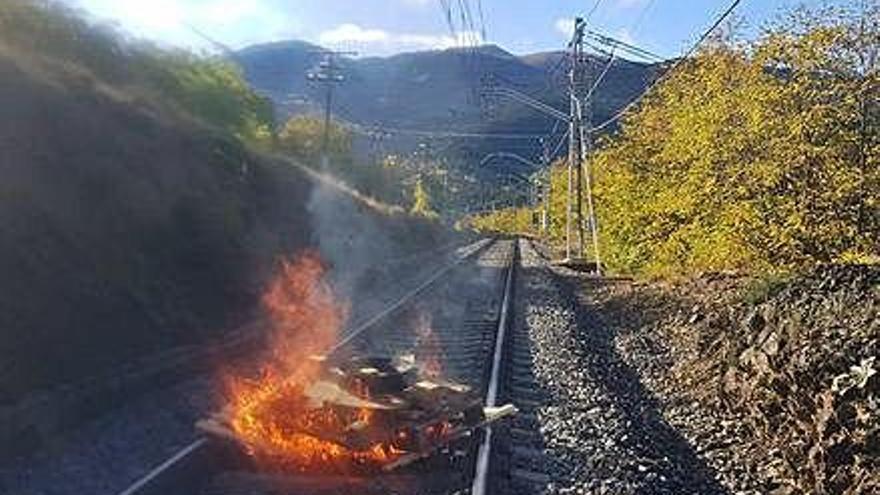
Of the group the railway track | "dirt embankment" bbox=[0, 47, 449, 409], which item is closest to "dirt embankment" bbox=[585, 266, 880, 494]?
the railway track

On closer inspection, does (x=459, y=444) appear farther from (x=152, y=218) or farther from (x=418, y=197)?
(x=418, y=197)

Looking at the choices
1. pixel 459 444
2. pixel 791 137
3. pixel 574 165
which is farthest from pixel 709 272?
pixel 574 165

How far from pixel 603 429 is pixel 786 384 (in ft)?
7.25

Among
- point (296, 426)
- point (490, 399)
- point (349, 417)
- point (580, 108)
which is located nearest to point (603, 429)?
point (490, 399)

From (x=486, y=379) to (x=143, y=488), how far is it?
749 cm

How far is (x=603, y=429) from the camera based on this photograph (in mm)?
12250

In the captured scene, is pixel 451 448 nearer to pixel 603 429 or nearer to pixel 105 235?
pixel 603 429

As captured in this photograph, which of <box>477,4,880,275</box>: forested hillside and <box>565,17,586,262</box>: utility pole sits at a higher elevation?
<box>565,17,586,262</box>: utility pole

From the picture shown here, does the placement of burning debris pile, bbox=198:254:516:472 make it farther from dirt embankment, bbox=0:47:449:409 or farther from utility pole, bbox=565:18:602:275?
utility pole, bbox=565:18:602:275

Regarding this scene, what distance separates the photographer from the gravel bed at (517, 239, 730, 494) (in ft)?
33.1

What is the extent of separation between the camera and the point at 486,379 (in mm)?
15719

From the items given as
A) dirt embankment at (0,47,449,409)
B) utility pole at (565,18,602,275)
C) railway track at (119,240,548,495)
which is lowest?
railway track at (119,240,548,495)

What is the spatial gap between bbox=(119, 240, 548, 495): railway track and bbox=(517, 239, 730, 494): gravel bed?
0.95 feet

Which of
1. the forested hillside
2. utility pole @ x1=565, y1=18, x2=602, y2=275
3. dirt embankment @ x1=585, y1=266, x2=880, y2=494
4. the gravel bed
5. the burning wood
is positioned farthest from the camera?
utility pole @ x1=565, y1=18, x2=602, y2=275
